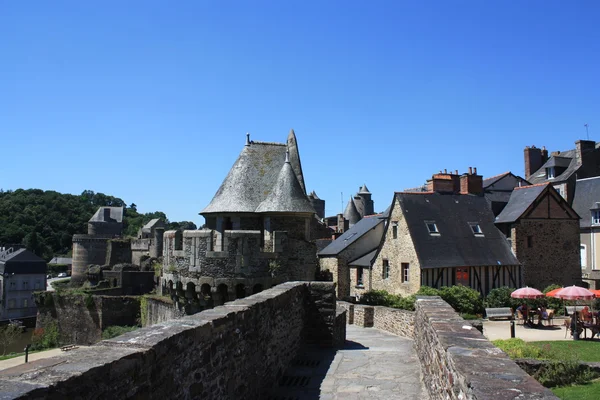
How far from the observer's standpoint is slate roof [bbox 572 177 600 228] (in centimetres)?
3203

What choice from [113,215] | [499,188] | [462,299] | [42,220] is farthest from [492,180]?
[42,220]

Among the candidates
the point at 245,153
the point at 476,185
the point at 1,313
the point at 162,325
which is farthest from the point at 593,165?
the point at 1,313

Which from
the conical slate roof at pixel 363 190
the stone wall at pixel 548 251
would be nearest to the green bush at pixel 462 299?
the stone wall at pixel 548 251

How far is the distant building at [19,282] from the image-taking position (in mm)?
54344

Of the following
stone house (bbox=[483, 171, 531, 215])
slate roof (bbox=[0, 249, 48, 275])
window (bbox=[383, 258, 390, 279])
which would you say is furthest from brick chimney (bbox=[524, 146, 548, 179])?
slate roof (bbox=[0, 249, 48, 275])

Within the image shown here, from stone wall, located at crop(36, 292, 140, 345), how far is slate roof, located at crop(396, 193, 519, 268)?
53.8 feet

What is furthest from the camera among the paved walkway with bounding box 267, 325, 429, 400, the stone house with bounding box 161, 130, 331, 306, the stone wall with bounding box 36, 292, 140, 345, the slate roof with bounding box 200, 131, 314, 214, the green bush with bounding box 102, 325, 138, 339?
the stone wall with bounding box 36, 292, 140, 345

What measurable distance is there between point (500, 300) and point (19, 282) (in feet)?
164

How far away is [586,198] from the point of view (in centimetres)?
3306

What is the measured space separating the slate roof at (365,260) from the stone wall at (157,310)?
36.2ft

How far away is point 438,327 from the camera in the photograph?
5391 millimetres

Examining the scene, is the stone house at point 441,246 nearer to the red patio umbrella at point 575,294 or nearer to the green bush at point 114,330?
the red patio umbrella at point 575,294

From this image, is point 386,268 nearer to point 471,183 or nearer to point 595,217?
point 471,183

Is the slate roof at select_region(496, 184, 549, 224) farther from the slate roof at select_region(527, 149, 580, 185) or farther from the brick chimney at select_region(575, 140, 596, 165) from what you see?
the brick chimney at select_region(575, 140, 596, 165)
